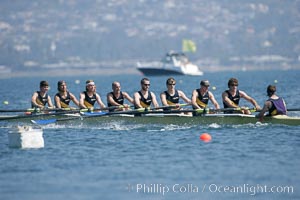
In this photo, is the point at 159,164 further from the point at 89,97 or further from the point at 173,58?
the point at 173,58

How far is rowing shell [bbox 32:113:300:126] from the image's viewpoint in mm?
27469

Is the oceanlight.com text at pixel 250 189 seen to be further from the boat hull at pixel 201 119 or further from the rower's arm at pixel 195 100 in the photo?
the rower's arm at pixel 195 100

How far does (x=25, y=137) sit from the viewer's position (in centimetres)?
2439

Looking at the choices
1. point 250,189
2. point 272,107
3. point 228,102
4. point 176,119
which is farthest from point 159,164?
point 228,102

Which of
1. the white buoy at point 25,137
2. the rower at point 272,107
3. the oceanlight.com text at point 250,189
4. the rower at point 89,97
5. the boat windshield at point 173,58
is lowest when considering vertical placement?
the oceanlight.com text at point 250,189

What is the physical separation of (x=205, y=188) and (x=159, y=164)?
104 inches

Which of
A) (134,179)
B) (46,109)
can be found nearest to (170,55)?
(46,109)

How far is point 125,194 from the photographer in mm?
19062

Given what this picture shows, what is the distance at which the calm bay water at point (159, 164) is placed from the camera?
19.3 meters

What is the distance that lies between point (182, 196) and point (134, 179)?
1.70 metres

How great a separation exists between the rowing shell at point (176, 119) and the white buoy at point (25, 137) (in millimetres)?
4054

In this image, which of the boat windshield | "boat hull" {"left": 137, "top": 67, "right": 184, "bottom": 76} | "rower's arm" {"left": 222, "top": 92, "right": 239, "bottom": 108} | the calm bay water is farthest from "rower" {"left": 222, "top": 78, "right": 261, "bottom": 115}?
the boat windshield

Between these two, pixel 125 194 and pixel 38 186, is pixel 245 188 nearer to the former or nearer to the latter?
pixel 125 194

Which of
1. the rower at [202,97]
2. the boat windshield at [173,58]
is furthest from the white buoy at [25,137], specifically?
the boat windshield at [173,58]
